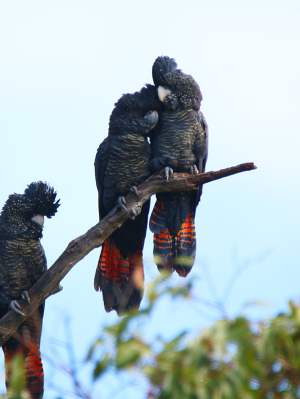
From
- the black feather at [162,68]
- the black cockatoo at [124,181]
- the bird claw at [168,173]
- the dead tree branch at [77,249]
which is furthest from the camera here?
the black feather at [162,68]

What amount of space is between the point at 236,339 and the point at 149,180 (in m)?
3.47

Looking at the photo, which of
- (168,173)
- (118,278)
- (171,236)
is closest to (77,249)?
(168,173)

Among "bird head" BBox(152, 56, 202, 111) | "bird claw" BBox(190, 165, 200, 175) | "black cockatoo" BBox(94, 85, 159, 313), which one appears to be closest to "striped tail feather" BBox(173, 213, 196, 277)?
"black cockatoo" BBox(94, 85, 159, 313)

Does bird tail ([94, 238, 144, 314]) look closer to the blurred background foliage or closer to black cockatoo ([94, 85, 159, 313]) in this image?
black cockatoo ([94, 85, 159, 313])

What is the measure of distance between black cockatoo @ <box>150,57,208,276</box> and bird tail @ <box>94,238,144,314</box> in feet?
0.76

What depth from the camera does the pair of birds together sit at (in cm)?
654

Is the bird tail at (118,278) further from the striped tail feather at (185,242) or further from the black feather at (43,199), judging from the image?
the black feather at (43,199)

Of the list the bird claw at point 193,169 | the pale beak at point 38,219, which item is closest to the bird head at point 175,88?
the bird claw at point 193,169

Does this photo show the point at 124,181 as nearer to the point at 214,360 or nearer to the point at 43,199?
the point at 43,199

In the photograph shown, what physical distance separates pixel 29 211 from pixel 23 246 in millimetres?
247

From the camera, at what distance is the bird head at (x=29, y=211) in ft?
21.4

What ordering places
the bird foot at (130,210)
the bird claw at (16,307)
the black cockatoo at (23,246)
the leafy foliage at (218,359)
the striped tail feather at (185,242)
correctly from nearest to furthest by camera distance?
1. the leafy foliage at (218,359)
2. the bird claw at (16,307)
3. the bird foot at (130,210)
4. the black cockatoo at (23,246)
5. the striped tail feather at (185,242)

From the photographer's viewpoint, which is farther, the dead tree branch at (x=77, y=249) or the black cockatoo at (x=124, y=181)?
the black cockatoo at (x=124, y=181)

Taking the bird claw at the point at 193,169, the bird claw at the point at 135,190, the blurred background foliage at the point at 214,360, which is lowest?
the blurred background foliage at the point at 214,360
